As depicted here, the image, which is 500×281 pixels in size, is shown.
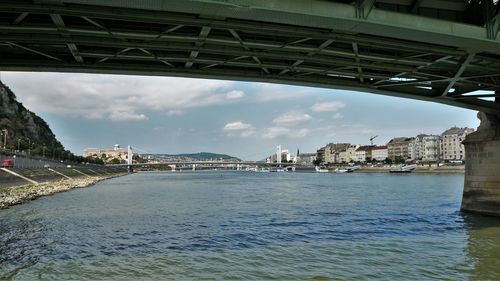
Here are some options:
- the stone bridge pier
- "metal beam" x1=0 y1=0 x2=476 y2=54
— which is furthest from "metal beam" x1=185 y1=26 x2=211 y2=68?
the stone bridge pier

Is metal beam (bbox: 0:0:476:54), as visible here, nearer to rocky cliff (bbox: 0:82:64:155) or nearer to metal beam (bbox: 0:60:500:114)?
metal beam (bbox: 0:60:500:114)

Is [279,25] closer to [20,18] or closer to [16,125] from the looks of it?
A: [20,18]

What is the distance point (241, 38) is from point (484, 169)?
2075 centimetres

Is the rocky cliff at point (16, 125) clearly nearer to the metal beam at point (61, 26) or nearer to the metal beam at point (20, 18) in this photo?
the metal beam at point (61, 26)

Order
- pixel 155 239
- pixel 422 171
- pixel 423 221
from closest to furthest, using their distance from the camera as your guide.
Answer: pixel 155 239 < pixel 423 221 < pixel 422 171

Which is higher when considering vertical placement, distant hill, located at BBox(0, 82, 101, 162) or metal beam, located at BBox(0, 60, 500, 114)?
distant hill, located at BBox(0, 82, 101, 162)

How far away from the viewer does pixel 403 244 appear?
18641mm

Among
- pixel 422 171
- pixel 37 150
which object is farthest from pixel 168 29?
A: pixel 422 171

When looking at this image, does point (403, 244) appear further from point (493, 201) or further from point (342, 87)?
point (493, 201)

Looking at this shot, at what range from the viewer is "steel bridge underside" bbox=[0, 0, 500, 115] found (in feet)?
38.5

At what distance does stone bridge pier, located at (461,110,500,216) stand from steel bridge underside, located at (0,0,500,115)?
6625 millimetres

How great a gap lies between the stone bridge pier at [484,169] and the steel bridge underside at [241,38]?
261 inches

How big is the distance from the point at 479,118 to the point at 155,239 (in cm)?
2331

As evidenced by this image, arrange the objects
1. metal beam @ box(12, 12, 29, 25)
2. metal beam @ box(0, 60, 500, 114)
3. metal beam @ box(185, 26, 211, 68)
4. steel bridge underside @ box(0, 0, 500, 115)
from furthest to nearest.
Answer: metal beam @ box(0, 60, 500, 114), metal beam @ box(185, 26, 211, 68), metal beam @ box(12, 12, 29, 25), steel bridge underside @ box(0, 0, 500, 115)
